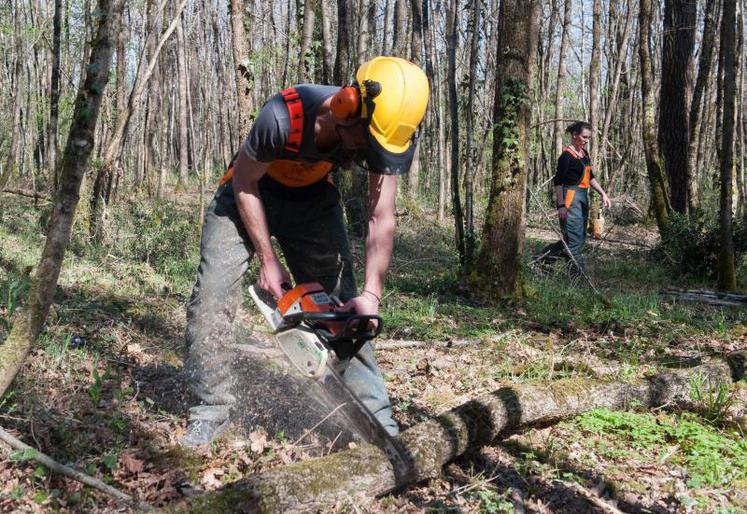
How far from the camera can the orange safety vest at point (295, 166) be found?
10.0ft

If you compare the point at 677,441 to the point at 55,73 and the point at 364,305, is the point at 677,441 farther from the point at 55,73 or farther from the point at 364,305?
the point at 55,73

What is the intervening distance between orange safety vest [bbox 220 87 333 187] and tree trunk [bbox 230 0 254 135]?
425cm

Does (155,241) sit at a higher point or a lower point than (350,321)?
lower

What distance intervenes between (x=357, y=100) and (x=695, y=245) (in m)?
8.05

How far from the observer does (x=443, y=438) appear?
123 inches

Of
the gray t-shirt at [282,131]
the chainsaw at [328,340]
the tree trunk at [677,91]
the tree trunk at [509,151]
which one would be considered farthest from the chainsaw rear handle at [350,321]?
the tree trunk at [677,91]

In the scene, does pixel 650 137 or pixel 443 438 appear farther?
pixel 650 137

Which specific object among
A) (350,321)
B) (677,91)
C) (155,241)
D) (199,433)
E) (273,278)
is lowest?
(199,433)

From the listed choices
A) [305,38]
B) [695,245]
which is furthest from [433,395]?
[305,38]

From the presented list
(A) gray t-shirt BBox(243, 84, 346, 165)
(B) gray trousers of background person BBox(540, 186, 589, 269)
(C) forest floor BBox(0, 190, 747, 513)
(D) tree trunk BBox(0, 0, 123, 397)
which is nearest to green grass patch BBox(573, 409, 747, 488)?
(C) forest floor BBox(0, 190, 747, 513)

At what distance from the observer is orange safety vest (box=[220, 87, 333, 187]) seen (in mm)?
3057

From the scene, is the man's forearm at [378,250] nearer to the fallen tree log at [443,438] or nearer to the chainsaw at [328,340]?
the chainsaw at [328,340]

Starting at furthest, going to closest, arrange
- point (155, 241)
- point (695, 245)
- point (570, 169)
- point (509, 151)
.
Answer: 1. point (695, 245)
2. point (570, 169)
3. point (155, 241)
4. point (509, 151)

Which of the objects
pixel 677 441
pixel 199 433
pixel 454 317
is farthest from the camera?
pixel 454 317
